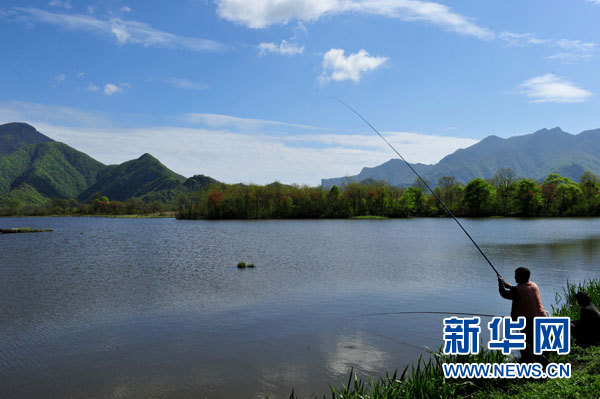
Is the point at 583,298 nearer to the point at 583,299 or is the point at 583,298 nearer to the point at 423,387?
the point at 583,299

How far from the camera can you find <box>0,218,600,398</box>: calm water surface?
388 inches

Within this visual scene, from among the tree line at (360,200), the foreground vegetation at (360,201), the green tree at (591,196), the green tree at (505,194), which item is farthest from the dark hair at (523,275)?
the green tree at (505,194)

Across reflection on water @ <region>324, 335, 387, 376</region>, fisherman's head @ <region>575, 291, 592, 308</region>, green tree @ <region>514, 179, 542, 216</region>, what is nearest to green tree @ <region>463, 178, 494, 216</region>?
green tree @ <region>514, 179, 542, 216</region>

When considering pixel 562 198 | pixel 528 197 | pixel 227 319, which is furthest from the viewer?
pixel 528 197

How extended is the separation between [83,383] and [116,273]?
17.8 meters

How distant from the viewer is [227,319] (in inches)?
588

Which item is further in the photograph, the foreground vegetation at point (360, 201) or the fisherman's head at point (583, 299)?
the foreground vegetation at point (360, 201)

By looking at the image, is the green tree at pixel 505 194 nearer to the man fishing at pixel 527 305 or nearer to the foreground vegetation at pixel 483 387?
the man fishing at pixel 527 305

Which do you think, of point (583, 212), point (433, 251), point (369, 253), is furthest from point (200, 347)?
point (583, 212)

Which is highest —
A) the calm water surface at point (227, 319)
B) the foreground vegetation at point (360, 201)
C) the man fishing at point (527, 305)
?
the foreground vegetation at point (360, 201)

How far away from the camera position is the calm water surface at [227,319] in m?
9.86

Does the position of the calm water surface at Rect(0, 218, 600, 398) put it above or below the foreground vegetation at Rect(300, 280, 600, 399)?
below

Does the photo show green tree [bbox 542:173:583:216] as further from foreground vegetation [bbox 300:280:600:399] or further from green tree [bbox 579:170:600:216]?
foreground vegetation [bbox 300:280:600:399]

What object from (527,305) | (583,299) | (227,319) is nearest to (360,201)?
(227,319)
